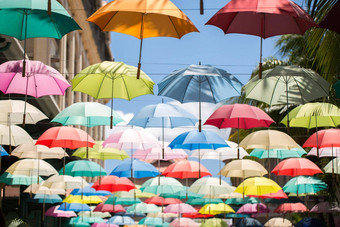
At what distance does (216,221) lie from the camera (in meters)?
26.4

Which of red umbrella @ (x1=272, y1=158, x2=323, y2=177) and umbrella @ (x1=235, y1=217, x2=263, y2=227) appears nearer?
red umbrella @ (x1=272, y1=158, x2=323, y2=177)

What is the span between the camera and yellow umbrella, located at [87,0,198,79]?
10.0m

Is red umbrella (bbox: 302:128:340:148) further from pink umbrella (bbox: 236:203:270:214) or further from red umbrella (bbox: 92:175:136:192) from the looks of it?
pink umbrella (bbox: 236:203:270:214)

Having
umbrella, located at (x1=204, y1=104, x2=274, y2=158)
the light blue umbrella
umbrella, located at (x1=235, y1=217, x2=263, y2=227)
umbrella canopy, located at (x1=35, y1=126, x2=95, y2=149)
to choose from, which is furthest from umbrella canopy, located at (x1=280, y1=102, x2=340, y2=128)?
the light blue umbrella

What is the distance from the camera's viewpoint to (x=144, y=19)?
10.9m

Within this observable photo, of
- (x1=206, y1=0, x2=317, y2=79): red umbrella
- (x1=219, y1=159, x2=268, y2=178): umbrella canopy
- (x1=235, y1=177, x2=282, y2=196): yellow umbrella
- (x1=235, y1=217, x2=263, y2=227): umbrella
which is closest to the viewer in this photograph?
(x1=206, y1=0, x2=317, y2=79): red umbrella

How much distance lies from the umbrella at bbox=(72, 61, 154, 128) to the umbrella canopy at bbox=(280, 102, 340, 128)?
3.50m

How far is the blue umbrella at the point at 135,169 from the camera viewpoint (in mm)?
19703

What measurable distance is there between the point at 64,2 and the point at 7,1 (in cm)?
2205

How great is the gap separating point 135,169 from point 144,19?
9.41 meters

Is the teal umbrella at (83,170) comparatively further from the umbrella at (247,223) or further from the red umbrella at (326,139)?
the umbrella at (247,223)

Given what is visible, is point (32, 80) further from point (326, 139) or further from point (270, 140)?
point (326, 139)

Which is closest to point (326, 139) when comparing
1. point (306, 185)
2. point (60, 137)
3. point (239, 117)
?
point (239, 117)

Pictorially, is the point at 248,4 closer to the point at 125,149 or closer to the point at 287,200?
the point at 125,149
